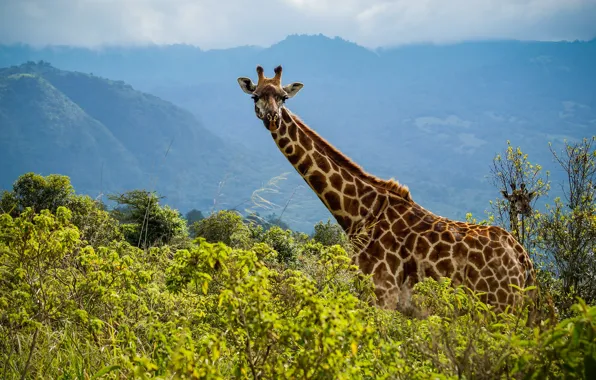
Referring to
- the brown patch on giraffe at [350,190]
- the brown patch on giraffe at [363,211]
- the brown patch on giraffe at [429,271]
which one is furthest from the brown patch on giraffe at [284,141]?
the brown patch on giraffe at [429,271]

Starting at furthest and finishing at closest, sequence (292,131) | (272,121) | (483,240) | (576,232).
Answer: (576,232)
(292,131)
(272,121)
(483,240)

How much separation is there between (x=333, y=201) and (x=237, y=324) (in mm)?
4844

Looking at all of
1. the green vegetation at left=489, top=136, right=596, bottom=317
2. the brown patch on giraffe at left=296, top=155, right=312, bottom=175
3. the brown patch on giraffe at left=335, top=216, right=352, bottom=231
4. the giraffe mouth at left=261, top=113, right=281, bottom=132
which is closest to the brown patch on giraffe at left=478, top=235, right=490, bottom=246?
the brown patch on giraffe at left=335, top=216, right=352, bottom=231

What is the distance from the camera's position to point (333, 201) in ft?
26.8

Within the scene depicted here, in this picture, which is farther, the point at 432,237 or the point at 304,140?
the point at 304,140

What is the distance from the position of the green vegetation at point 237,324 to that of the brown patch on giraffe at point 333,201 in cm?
171

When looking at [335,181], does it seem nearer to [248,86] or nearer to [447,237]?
[447,237]

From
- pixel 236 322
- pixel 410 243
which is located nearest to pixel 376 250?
pixel 410 243

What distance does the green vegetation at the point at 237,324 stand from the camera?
2873 mm

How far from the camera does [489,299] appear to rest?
281 inches

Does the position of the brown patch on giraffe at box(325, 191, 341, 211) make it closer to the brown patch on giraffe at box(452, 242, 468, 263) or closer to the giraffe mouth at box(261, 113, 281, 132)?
the giraffe mouth at box(261, 113, 281, 132)

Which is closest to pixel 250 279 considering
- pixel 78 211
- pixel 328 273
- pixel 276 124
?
pixel 328 273

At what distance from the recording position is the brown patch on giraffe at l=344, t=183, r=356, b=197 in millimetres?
8164

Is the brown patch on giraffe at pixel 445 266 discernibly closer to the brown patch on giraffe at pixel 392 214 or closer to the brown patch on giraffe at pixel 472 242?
the brown patch on giraffe at pixel 472 242
